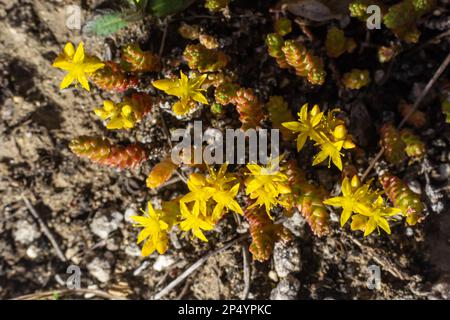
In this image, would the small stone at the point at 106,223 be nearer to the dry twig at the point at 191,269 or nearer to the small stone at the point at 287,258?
the dry twig at the point at 191,269

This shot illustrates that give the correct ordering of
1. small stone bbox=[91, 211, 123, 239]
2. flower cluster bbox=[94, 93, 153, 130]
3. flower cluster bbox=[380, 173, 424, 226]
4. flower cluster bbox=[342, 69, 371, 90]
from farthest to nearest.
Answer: small stone bbox=[91, 211, 123, 239], flower cluster bbox=[342, 69, 371, 90], flower cluster bbox=[94, 93, 153, 130], flower cluster bbox=[380, 173, 424, 226]

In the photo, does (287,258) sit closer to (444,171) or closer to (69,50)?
(444,171)

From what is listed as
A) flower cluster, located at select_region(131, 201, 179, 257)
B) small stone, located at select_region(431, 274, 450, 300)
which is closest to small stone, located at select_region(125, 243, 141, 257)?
flower cluster, located at select_region(131, 201, 179, 257)

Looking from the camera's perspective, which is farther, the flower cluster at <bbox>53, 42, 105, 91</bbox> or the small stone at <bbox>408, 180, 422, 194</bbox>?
the small stone at <bbox>408, 180, 422, 194</bbox>

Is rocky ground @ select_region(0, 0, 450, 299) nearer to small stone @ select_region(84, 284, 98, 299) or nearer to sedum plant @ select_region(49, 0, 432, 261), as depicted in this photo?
small stone @ select_region(84, 284, 98, 299)

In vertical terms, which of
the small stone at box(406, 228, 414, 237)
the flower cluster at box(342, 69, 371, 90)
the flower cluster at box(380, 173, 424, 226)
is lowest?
the small stone at box(406, 228, 414, 237)

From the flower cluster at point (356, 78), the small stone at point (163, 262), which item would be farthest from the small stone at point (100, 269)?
the flower cluster at point (356, 78)
